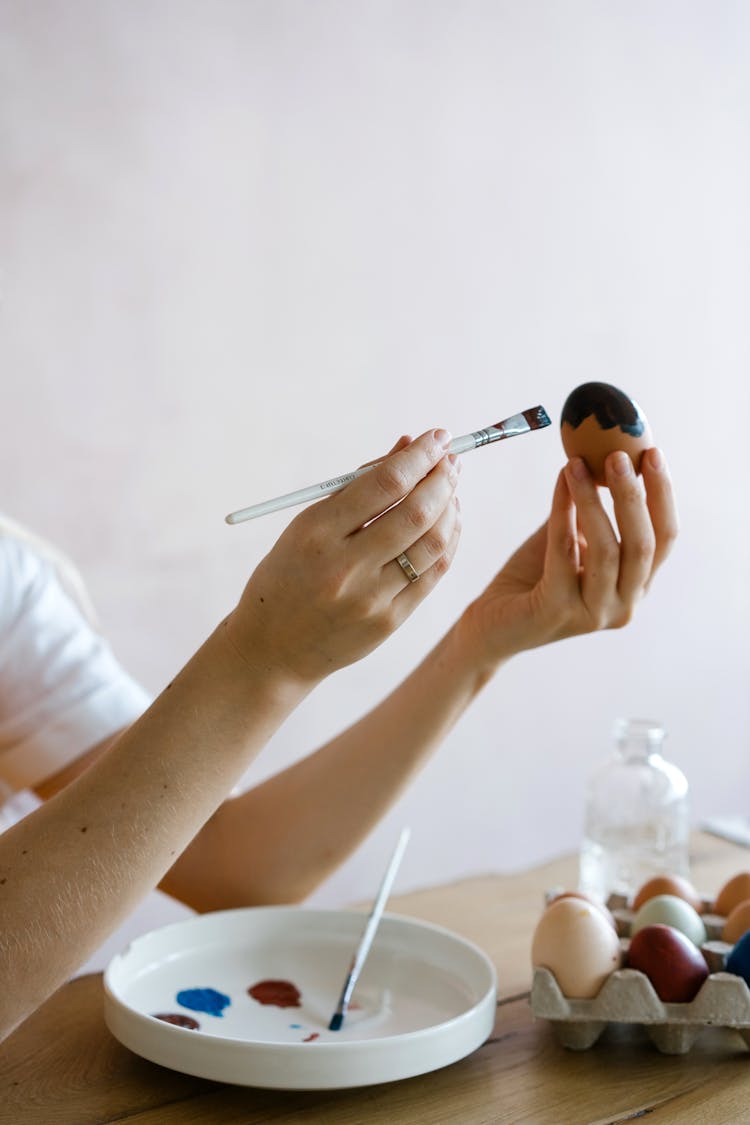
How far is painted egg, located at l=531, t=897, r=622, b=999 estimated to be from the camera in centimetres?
72

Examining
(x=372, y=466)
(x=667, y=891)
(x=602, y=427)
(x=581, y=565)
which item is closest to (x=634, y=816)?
(x=667, y=891)

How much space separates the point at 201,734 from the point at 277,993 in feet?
0.87

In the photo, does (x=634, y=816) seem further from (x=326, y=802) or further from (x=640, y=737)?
(x=326, y=802)

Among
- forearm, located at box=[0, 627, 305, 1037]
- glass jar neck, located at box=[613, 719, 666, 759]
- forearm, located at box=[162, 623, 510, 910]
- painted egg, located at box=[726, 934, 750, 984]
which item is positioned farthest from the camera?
glass jar neck, located at box=[613, 719, 666, 759]

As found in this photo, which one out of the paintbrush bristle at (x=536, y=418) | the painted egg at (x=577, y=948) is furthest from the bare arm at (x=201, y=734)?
the painted egg at (x=577, y=948)

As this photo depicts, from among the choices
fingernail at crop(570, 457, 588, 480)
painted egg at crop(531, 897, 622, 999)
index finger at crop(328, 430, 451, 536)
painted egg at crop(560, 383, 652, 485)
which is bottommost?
painted egg at crop(531, 897, 622, 999)

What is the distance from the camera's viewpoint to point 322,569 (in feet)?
2.14

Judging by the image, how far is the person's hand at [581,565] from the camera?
0.81 m

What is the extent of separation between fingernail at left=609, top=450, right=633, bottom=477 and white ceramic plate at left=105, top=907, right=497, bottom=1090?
36 centimetres

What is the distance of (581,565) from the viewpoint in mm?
890

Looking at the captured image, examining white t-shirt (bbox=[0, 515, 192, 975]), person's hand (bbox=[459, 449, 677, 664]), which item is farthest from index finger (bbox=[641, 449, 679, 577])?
white t-shirt (bbox=[0, 515, 192, 975])

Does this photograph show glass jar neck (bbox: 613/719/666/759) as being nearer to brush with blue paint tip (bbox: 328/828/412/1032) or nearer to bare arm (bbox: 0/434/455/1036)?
brush with blue paint tip (bbox: 328/828/412/1032)

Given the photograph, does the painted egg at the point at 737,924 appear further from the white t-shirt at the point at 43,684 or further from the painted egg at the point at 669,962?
the white t-shirt at the point at 43,684

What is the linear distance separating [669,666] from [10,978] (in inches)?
77.8
